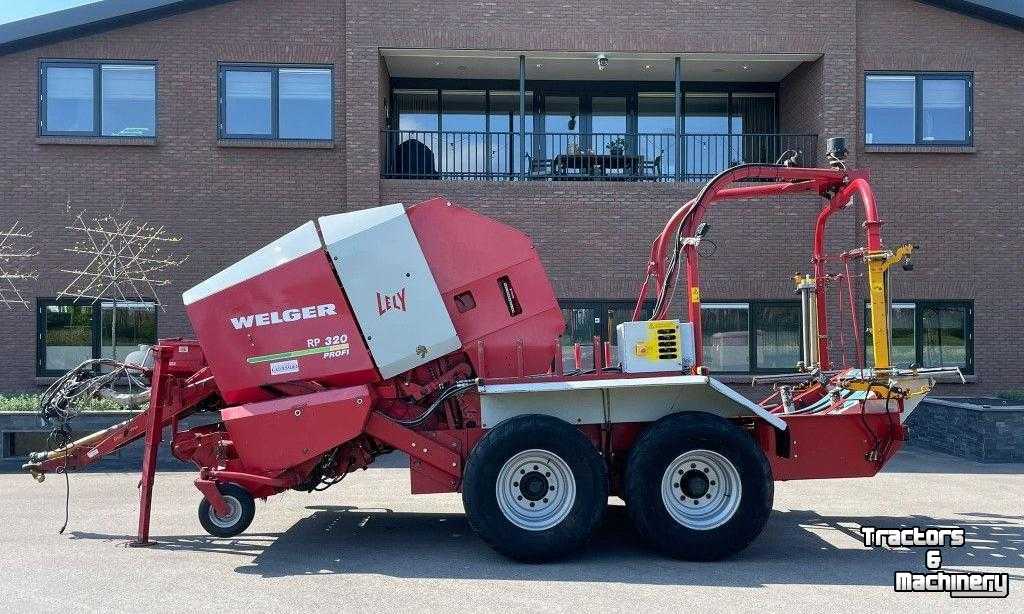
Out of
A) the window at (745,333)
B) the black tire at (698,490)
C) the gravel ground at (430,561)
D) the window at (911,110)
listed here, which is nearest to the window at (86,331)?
the gravel ground at (430,561)

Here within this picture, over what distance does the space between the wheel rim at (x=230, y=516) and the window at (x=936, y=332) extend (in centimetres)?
1208

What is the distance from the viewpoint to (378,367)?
782 centimetres

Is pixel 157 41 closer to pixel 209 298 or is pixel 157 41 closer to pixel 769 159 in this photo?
pixel 209 298

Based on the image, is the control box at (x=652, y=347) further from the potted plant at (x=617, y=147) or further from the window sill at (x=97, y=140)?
the window sill at (x=97, y=140)

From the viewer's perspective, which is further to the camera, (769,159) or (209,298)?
(769,159)

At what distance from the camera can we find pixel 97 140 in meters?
15.6

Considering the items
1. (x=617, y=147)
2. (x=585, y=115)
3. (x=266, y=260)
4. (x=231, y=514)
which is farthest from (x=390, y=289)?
(x=585, y=115)

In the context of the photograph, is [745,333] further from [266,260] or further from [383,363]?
[266,260]

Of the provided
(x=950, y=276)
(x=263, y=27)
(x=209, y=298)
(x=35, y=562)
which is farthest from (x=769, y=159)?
(x=35, y=562)

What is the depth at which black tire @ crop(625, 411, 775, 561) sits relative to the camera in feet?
24.2

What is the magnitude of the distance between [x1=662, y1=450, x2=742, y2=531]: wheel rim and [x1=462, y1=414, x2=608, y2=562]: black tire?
22.2 inches

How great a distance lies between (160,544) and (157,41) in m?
10.5

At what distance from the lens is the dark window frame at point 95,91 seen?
15.5 meters

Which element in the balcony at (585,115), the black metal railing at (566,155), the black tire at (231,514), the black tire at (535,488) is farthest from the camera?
the black metal railing at (566,155)
